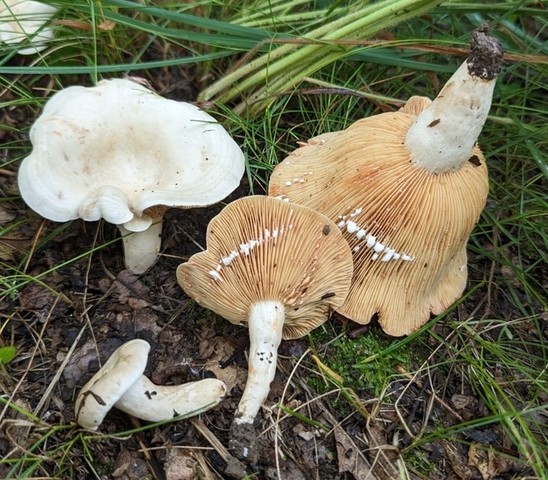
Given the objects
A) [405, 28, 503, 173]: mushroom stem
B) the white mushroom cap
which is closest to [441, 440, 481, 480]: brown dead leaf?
[405, 28, 503, 173]: mushroom stem

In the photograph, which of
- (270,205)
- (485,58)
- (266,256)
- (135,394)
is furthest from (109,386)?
(485,58)

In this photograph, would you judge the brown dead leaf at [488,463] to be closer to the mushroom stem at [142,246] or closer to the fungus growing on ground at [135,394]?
the fungus growing on ground at [135,394]

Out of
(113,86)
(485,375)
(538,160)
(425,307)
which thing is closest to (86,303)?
(113,86)

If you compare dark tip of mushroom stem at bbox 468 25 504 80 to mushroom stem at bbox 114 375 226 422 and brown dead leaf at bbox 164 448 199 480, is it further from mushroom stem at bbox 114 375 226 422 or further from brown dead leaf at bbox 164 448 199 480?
brown dead leaf at bbox 164 448 199 480

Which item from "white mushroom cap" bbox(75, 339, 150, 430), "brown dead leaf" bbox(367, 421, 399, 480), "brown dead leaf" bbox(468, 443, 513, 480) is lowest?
"brown dead leaf" bbox(468, 443, 513, 480)

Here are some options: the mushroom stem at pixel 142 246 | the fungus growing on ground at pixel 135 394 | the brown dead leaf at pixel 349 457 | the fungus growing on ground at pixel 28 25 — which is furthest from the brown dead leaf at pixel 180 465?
the fungus growing on ground at pixel 28 25

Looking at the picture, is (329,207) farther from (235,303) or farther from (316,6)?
(316,6)

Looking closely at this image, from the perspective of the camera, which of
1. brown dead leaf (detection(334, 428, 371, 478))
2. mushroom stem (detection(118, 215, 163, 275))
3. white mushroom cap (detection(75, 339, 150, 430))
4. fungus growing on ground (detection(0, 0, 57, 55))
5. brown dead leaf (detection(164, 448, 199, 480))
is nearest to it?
white mushroom cap (detection(75, 339, 150, 430))
